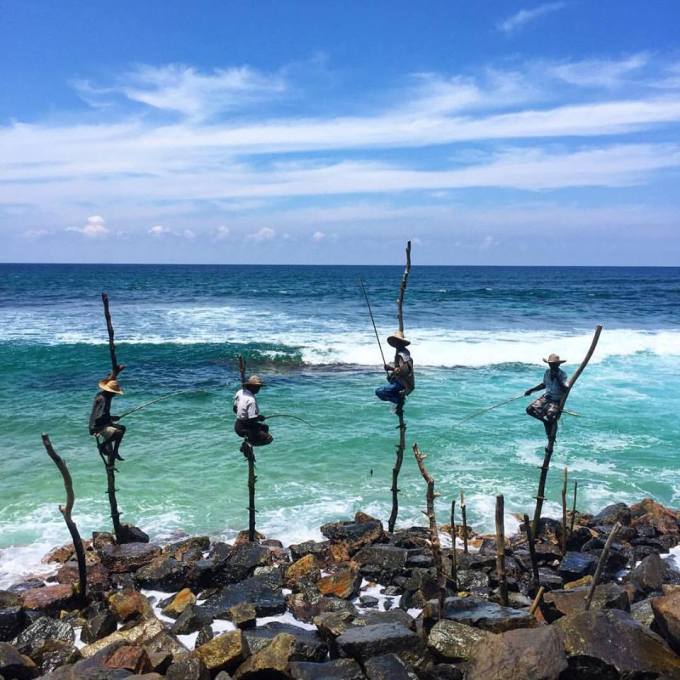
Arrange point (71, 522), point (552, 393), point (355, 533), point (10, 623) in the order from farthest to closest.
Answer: point (355, 533)
point (552, 393)
point (71, 522)
point (10, 623)

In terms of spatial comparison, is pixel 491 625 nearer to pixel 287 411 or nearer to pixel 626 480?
pixel 626 480

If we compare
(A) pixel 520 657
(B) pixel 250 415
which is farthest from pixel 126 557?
(A) pixel 520 657

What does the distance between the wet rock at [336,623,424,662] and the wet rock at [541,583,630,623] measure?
205 cm

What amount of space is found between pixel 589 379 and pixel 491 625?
1948cm

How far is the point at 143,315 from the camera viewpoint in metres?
49.7

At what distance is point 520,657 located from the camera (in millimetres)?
6664

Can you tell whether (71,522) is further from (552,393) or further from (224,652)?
(552,393)

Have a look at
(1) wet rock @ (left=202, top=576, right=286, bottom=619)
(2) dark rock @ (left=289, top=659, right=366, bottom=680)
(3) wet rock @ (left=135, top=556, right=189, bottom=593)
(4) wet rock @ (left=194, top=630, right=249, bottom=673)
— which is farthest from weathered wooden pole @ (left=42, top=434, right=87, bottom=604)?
(2) dark rock @ (left=289, top=659, right=366, bottom=680)

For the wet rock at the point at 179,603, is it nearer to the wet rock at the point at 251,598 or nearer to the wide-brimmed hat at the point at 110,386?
the wet rock at the point at 251,598

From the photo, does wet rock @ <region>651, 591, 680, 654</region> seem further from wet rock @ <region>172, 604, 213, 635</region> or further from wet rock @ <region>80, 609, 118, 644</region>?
wet rock @ <region>80, 609, 118, 644</region>

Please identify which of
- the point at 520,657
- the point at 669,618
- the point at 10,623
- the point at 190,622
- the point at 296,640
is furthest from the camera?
the point at 190,622

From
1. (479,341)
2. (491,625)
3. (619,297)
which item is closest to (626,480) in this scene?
(491,625)

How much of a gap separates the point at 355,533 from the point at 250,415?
2893mm

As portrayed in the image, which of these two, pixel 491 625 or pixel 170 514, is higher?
pixel 491 625
